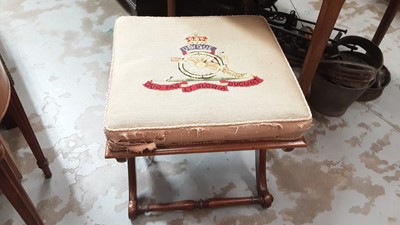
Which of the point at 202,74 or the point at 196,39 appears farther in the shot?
the point at 196,39

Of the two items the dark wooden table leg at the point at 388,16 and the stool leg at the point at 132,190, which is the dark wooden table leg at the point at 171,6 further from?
the dark wooden table leg at the point at 388,16

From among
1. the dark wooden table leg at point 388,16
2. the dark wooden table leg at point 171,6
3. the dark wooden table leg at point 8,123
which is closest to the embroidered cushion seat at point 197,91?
the dark wooden table leg at point 171,6

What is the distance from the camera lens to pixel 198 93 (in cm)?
78

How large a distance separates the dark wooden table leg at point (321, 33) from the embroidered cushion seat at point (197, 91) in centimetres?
13

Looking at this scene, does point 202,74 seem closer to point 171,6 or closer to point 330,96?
point 171,6

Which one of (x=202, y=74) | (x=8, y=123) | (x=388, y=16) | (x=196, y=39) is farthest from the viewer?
(x=388, y=16)

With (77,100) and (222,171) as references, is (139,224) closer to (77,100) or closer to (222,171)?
(222,171)

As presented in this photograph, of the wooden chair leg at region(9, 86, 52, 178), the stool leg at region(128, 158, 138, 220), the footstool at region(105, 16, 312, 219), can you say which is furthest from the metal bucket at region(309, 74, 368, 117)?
the wooden chair leg at region(9, 86, 52, 178)

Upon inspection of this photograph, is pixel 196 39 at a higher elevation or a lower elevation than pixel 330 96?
higher

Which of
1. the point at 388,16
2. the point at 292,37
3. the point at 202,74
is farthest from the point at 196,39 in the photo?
the point at 388,16

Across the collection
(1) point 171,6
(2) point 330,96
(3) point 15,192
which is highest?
(1) point 171,6

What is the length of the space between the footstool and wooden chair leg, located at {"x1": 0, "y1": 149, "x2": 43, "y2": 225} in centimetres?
20

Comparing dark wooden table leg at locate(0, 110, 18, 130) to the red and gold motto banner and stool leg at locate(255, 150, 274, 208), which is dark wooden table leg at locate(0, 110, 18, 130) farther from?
stool leg at locate(255, 150, 274, 208)

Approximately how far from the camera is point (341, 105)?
1.41 meters
